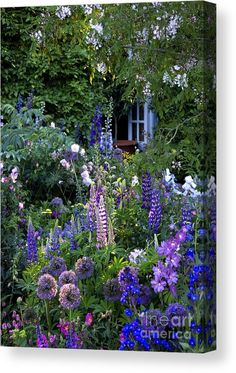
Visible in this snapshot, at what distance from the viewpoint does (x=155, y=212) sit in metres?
6.44

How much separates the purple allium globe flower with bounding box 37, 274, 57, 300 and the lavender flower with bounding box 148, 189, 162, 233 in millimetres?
718

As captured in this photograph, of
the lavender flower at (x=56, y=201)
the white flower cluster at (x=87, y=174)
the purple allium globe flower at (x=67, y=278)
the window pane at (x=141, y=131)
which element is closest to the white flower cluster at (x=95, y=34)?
the window pane at (x=141, y=131)

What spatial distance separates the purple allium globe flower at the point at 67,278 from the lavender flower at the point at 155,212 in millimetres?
574

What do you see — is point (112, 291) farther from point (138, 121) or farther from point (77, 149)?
point (138, 121)

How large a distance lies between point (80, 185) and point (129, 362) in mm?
1098

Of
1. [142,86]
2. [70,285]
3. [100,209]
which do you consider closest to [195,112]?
[142,86]

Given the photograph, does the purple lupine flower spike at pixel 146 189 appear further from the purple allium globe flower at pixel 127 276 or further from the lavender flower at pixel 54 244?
the lavender flower at pixel 54 244

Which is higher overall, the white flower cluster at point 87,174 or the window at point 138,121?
the window at point 138,121

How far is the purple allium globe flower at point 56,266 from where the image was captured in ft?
21.8

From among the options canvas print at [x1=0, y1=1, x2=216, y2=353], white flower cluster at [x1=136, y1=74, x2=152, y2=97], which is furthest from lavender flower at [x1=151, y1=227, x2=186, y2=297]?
white flower cluster at [x1=136, y1=74, x2=152, y2=97]

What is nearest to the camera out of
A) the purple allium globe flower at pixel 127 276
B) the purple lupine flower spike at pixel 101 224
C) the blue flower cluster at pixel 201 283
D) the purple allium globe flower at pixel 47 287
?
the blue flower cluster at pixel 201 283

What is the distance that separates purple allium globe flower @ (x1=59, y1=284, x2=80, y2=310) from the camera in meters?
6.55

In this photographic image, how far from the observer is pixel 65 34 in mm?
6688

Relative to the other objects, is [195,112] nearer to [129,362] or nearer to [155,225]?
[155,225]
